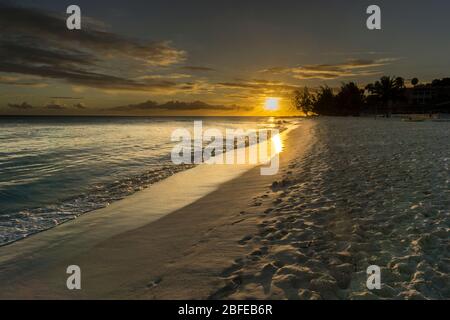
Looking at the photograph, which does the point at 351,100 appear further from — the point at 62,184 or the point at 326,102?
the point at 62,184

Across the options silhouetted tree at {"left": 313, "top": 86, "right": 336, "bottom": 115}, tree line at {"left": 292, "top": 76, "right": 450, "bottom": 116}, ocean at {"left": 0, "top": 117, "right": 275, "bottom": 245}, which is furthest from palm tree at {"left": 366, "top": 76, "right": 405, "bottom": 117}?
ocean at {"left": 0, "top": 117, "right": 275, "bottom": 245}

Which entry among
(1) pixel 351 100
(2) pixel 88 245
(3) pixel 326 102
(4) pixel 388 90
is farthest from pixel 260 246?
(3) pixel 326 102

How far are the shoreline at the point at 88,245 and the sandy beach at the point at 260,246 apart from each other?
3 centimetres

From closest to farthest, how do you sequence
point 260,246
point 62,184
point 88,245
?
point 260,246, point 88,245, point 62,184

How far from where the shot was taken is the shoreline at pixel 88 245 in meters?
5.02

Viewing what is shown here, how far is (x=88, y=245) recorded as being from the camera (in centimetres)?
677

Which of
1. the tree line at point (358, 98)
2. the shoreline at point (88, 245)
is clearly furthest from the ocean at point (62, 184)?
the tree line at point (358, 98)

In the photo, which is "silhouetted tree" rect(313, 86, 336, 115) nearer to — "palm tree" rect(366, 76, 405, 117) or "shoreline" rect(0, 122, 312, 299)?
"palm tree" rect(366, 76, 405, 117)

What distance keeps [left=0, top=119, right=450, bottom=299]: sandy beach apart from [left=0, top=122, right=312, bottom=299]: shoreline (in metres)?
0.03

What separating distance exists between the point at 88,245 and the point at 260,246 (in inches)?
146

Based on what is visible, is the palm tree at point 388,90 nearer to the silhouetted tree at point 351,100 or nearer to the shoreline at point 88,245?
the silhouetted tree at point 351,100

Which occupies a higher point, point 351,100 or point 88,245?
point 351,100

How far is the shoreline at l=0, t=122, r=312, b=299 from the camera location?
502 centimetres
